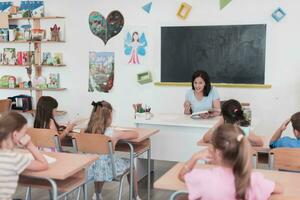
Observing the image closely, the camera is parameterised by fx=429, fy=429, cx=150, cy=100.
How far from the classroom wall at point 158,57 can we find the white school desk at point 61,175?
2.66m

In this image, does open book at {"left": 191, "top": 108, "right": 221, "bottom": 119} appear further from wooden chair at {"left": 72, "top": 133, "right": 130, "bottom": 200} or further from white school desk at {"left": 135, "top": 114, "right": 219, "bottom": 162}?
wooden chair at {"left": 72, "top": 133, "right": 130, "bottom": 200}

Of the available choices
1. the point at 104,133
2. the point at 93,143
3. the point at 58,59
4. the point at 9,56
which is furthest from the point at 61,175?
the point at 9,56

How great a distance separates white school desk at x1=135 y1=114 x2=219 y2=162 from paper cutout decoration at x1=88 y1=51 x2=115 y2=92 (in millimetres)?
1915

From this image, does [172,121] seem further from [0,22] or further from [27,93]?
[0,22]

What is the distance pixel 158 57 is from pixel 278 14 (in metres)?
1.71

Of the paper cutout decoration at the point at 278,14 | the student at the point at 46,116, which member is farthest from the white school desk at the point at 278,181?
the paper cutout decoration at the point at 278,14

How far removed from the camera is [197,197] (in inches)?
85.1

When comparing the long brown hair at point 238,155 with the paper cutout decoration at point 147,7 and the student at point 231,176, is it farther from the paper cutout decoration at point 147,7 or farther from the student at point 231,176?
the paper cutout decoration at point 147,7

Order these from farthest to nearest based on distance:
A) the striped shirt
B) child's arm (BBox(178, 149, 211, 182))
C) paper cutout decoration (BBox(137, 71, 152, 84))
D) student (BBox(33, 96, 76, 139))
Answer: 1. paper cutout decoration (BBox(137, 71, 152, 84))
2. student (BBox(33, 96, 76, 139))
3. the striped shirt
4. child's arm (BBox(178, 149, 211, 182))

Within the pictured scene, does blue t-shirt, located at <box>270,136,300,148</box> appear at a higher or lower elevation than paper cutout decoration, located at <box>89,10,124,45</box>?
lower

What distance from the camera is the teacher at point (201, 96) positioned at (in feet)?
16.3

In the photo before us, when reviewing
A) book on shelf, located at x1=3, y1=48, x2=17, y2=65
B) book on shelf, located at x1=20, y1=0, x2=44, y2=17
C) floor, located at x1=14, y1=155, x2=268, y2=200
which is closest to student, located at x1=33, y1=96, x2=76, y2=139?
floor, located at x1=14, y1=155, x2=268, y2=200

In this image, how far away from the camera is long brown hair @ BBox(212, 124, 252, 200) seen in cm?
202

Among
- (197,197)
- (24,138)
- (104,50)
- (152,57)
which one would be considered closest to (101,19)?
(104,50)
